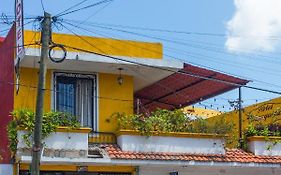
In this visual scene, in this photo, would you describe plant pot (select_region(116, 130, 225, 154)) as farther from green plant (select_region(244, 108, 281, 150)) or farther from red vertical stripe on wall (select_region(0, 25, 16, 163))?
red vertical stripe on wall (select_region(0, 25, 16, 163))

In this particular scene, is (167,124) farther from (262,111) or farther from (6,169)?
(262,111)

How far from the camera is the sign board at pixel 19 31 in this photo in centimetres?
1798

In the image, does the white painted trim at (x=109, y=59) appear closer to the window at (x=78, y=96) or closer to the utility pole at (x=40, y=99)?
the window at (x=78, y=96)

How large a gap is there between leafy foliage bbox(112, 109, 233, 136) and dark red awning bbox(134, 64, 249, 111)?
1629 mm

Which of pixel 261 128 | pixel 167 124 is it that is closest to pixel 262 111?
pixel 261 128

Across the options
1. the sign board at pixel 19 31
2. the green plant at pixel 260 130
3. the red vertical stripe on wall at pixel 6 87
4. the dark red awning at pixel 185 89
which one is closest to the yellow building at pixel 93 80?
the sign board at pixel 19 31

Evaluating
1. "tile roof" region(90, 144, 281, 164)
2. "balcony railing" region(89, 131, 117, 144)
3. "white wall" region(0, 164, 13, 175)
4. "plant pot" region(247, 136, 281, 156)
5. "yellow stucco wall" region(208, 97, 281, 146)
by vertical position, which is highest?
"yellow stucco wall" region(208, 97, 281, 146)

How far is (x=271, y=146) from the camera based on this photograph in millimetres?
20594

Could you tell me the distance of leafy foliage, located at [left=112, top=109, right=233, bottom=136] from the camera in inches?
746

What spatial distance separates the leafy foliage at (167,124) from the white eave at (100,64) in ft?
4.84

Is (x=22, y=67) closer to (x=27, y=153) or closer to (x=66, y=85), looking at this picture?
(x=66, y=85)

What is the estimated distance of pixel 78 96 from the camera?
19984mm

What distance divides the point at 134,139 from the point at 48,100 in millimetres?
2991

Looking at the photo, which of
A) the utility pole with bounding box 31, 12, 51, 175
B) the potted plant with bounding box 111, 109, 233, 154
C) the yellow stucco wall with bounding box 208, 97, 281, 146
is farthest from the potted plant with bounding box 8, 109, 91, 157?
the yellow stucco wall with bounding box 208, 97, 281, 146
